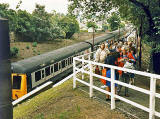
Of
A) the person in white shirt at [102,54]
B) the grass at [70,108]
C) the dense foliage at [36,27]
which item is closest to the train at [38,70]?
the person in white shirt at [102,54]

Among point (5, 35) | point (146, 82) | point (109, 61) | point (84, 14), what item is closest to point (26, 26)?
point (84, 14)

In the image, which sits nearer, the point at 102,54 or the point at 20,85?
the point at 102,54

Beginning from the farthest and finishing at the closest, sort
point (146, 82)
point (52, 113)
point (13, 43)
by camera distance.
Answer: point (13, 43), point (146, 82), point (52, 113)

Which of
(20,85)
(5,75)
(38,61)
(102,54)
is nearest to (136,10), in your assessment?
(102,54)

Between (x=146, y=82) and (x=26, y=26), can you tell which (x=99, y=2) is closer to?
(x=146, y=82)

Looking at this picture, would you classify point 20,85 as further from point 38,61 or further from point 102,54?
point 102,54

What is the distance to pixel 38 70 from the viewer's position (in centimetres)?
1296

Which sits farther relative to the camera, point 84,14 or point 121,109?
point 84,14

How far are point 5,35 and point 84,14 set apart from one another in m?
13.6

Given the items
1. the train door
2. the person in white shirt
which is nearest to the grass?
the person in white shirt

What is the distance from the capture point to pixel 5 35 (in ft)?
6.66

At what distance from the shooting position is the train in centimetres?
1180

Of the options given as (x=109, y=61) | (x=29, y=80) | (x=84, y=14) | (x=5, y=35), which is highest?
(x=84, y=14)

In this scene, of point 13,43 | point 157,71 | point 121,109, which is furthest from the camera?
point 13,43
